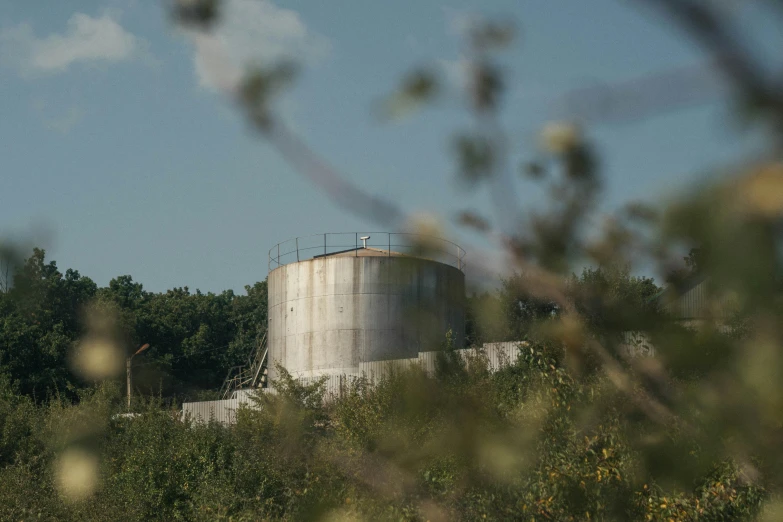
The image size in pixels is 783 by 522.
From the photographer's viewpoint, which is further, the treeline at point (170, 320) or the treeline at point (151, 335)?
the treeline at point (151, 335)

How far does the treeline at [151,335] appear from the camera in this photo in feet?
115

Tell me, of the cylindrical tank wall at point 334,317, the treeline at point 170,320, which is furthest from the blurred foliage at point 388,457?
the cylindrical tank wall at point 334,317

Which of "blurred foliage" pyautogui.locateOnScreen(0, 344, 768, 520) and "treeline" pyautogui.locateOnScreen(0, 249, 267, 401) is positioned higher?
"treeline" pyautogui.locateOnScreen(0, 249, 267, 401)

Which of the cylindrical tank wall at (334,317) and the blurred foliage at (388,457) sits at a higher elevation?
the cylindrical tank wall at (334,317)

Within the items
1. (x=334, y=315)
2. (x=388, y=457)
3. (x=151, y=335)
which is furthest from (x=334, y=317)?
(x=388, y=457)

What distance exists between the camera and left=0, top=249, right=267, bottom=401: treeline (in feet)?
115

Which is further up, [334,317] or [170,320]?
[170,320]

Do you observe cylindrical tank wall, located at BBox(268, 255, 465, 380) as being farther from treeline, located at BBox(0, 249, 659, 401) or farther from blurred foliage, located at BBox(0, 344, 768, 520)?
treeline, located at BBox(0, 249, 659, 401)

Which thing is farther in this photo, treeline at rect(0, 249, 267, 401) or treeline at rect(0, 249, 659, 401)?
treeline at rect(0, 249, 267, 401)

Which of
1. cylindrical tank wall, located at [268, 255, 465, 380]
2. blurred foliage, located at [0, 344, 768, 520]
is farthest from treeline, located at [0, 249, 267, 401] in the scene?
cylindrical tank wall, located at [268, 255, 465, 380]

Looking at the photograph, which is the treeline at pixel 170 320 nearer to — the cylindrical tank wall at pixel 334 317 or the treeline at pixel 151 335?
the treeline at pixel 151 335

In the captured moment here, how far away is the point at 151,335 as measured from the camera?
44.3 m

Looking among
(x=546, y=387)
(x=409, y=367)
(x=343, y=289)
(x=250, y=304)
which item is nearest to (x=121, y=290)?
(x=250, y=304)

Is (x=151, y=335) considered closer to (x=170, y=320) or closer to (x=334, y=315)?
(x=170, y=320)
